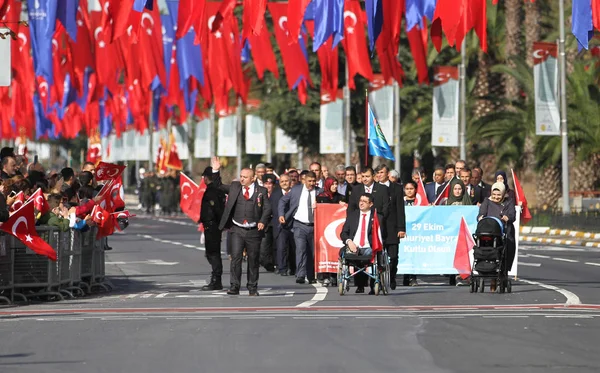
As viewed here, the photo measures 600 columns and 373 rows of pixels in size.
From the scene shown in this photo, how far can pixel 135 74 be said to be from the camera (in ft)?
175

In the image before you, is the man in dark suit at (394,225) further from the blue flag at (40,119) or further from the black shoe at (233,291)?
the blue flag at (40,119)

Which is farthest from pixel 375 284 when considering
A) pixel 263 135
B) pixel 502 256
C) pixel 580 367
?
pixel 263 135

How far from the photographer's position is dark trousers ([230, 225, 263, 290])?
2164 centimetres

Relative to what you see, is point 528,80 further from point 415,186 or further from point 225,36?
point 415,186

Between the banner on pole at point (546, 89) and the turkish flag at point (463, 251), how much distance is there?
21786mm

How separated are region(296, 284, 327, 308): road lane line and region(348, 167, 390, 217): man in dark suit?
1.31m

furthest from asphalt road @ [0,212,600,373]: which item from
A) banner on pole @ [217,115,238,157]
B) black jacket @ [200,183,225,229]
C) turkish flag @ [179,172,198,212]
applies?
banner on pole @ [217,115,238,157]

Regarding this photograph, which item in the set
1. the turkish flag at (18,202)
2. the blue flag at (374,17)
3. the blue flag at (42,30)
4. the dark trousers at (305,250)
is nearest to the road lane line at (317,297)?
the dark trousers at (305,250)

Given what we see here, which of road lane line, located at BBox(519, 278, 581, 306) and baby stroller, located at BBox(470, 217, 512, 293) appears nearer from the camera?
road lane line, located at BBox(519, 278, 581, 306)

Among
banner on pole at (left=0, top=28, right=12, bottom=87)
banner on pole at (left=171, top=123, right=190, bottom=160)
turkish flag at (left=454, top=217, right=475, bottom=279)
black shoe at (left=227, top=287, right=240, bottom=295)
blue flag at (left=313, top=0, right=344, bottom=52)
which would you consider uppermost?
blue flag at (left=313, top=0, right=344, bottom=52)

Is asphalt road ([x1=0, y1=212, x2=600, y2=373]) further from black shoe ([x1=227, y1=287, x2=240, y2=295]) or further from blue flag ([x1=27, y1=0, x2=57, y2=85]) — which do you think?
blue flag ([x1=27, y1=0, x2=57, y2=85])

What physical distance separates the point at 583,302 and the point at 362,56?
87.8ft

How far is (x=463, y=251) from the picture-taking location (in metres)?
23.3

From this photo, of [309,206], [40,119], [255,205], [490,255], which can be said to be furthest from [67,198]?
[40,119]
